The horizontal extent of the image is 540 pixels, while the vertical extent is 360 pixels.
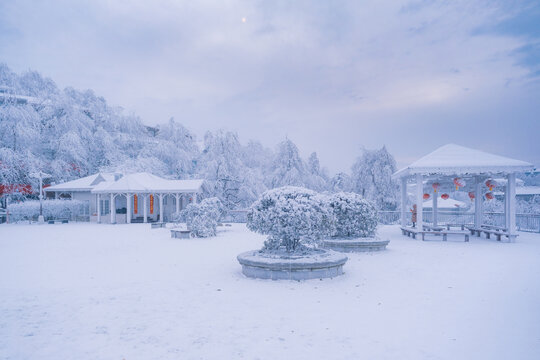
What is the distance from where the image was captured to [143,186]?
977 inches

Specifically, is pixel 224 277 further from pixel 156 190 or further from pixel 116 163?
pixel 116 163

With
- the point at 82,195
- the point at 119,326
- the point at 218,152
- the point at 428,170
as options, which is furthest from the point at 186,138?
the point at 119,326

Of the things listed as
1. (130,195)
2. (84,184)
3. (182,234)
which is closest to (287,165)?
(130,195)

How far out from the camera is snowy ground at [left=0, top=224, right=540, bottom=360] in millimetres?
4070

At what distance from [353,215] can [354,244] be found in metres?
1.08

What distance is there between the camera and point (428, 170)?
1464 cm

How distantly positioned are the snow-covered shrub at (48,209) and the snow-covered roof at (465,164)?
2346cm

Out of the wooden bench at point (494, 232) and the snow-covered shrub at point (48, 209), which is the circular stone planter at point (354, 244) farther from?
the snow-covered shrub at point (48, 209)

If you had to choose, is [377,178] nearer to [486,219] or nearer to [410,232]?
[486,219]

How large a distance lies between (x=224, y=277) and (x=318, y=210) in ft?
8.65

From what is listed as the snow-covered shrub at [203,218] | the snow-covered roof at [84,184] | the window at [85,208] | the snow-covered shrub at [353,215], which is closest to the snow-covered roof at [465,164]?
the snow-covered shrub at [353,215]

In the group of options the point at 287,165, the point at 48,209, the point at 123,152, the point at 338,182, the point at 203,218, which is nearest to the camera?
the point at 203,218

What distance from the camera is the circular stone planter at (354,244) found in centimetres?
1143

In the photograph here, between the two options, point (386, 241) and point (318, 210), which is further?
point (386, 241)
